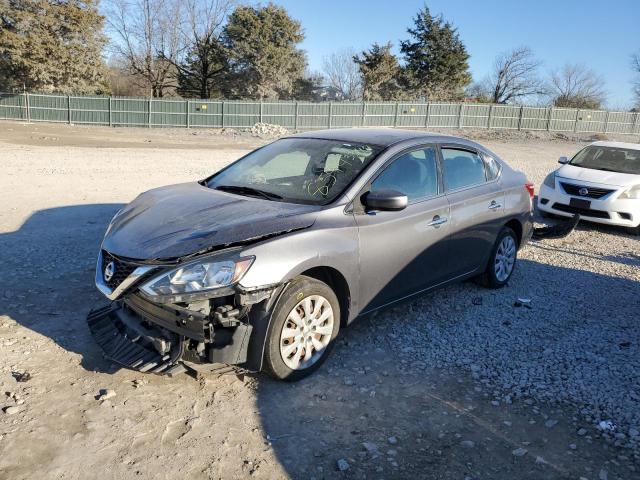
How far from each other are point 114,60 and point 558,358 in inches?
2119

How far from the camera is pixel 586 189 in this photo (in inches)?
Answer: 378

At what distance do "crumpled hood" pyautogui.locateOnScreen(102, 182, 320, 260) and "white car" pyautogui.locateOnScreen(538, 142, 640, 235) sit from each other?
23.1 feet

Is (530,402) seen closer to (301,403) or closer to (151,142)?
(301,403)

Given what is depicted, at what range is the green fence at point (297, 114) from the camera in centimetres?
3284

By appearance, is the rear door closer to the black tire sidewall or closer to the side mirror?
the black tire sidewall

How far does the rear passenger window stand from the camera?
5367 mm

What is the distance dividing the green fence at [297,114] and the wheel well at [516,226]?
3010cm

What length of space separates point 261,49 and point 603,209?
38.9 m

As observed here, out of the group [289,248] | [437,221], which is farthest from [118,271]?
[437,221]

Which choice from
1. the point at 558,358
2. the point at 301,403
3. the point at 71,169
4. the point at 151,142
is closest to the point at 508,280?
the point at 558,358

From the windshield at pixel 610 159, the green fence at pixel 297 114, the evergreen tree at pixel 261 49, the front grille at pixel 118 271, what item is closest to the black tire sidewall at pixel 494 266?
the front grille at pixel 118 271

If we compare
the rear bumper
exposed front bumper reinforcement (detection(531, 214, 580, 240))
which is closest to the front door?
exposed front bumper reinforcement (detection(531, 214, 580, 240))

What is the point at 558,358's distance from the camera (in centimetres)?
458

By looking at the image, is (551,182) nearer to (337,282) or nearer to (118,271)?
(337,282)
